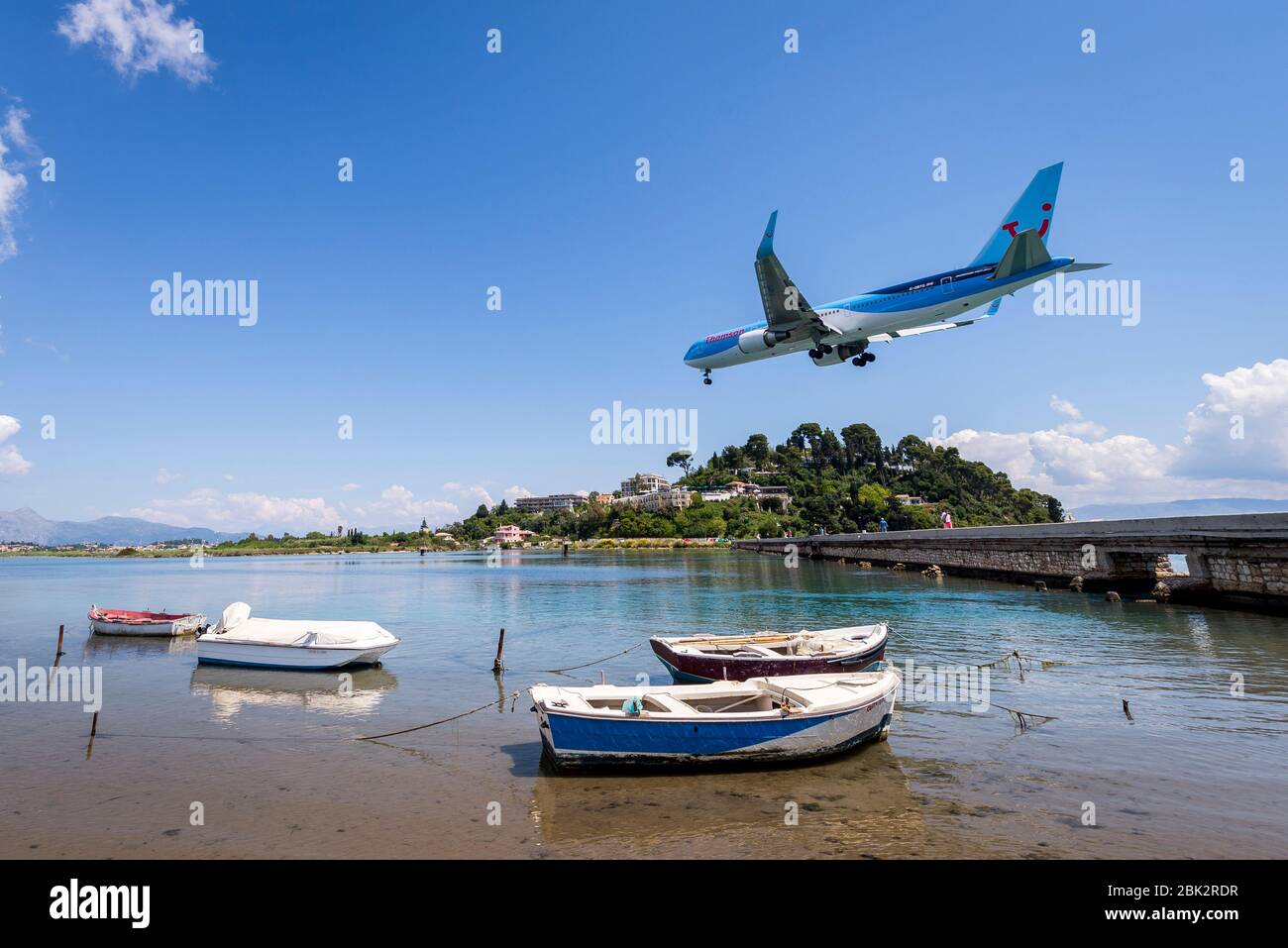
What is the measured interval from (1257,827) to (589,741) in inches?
426

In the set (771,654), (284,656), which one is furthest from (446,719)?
(284,656)

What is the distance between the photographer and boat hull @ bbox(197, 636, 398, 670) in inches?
976

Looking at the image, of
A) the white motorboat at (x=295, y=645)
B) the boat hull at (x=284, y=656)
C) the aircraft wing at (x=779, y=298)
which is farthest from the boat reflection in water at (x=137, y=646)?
the aircraft wing at (x=779, y=298)

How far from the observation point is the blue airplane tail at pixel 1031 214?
32281 mm

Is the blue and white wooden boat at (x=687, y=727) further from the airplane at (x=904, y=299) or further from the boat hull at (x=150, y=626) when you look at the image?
the boat hull at (x=150, y=626)

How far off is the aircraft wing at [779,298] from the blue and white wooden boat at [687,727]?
2148cm

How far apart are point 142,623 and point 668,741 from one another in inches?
1342

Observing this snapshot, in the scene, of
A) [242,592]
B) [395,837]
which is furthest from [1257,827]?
[242,592]

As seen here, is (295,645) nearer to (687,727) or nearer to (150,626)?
(150,626)

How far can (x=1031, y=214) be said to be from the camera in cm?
3306

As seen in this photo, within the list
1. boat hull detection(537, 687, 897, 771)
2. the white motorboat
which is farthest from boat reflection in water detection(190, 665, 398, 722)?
boat hull detection(537, 687, 897, 771)

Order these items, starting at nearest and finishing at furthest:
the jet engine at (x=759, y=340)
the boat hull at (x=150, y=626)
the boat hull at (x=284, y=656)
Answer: the boat hull at (x=284, y=656)
the boat hull at (x=150, y=626)
the jet engine at (x=759, y=340)
